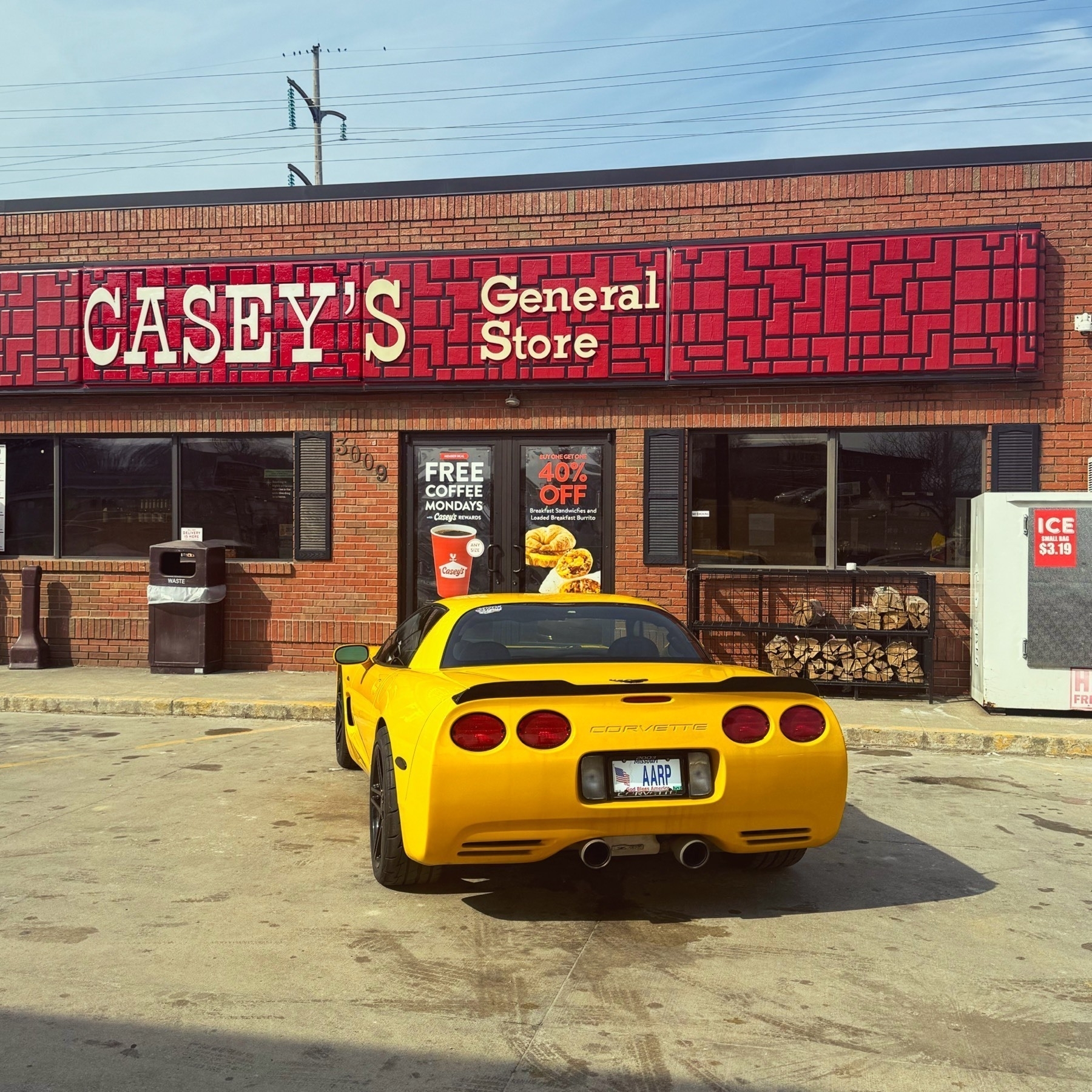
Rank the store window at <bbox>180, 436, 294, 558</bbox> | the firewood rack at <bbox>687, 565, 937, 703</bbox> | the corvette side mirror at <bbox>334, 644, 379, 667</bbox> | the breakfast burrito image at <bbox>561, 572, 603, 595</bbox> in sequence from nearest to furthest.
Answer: the corvette side mirror at <bbox>334, 644, 379, 667</bbox> → the firewood rack at <bbox>687, 565, 937, 703</bbox> → the breakfast burrito image at <bbox>561, 572, 603, 595</bbox> → the store window at <bbox>180, 436, 294, 558</bbox>

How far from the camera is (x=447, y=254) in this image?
1274 centimetres

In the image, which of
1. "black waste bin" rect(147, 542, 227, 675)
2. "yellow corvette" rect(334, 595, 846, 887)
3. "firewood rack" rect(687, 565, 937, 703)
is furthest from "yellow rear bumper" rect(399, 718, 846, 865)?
"black waste bin" rect(147, 542, 227, 675)

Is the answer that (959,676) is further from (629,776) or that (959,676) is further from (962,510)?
(629,776)

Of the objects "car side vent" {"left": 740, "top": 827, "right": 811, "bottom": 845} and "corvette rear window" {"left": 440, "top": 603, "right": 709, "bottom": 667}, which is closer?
"car side vent" {"left": 740, "top": 827, "right": 811, "bottom": 845}

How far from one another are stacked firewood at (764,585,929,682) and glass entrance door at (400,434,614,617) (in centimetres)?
225

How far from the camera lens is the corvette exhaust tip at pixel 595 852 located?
4.56m

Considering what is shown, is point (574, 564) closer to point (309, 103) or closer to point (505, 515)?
point (505, 515)

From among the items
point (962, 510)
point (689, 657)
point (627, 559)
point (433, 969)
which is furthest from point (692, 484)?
point (433, 969)

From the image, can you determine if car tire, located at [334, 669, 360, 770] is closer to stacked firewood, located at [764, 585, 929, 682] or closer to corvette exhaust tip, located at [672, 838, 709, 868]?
corvette exhaust tip, located at [672, 838, 709, 868]

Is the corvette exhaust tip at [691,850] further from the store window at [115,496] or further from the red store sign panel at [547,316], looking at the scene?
the store window at [115,496]

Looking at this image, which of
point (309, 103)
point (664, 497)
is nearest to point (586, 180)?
point (664, 497)

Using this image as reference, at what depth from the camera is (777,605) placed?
12125mm

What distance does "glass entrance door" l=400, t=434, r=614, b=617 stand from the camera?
12734 mm

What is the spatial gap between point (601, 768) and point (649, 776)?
0.20m
